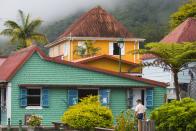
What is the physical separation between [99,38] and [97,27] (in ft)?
7.00

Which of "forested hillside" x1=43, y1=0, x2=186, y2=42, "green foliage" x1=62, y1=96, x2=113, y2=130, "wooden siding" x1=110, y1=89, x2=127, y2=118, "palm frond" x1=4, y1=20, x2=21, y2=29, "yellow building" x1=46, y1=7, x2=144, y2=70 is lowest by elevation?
"green foliage" x1=62, y1=96, x2=113, y2=130

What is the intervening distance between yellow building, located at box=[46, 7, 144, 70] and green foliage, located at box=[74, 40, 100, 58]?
339 millimetres

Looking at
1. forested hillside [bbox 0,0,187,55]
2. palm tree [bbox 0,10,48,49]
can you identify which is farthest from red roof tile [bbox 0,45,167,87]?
forested hillside [bbox 0,0,187,55]

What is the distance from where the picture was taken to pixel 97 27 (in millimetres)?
68125

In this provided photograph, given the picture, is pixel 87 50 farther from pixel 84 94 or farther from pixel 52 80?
pixel 52 80

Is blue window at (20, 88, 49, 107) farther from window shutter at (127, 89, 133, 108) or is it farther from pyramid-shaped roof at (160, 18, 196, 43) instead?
pyramid-shaped roof at (160, 18, 196, 43)

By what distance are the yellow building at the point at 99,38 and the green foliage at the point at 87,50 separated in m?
0.34

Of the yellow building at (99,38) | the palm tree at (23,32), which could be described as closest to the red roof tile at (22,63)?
the yellow building at (99,38)

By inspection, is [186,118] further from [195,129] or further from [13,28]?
[13,28]

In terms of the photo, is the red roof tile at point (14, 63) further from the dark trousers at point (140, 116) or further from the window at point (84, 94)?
the dark trousers at point (140, 116)

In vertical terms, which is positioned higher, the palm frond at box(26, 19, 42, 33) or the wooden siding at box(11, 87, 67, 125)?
the palm frond at box(26, 19, 42, 33)

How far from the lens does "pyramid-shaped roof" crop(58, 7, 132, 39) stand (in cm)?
6706

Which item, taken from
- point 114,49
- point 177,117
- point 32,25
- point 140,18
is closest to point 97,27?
point 114,49

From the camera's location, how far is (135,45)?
67.7m
